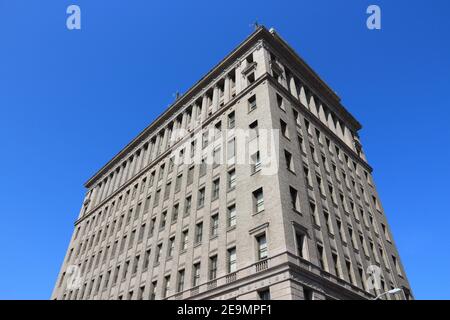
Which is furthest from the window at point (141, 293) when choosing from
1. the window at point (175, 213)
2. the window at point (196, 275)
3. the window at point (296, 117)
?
the window at point (296, 117)

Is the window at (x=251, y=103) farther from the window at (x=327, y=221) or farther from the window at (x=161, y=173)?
the window at (x=161, y=173)

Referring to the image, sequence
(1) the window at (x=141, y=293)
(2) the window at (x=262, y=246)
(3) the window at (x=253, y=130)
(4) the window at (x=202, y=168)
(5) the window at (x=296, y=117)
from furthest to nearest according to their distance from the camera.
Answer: (5) the window at (x=296, y=117), (4) the window at (x=202, y=168), (1) the window at (x=141, y=293), (3) the window at (x=253, y=130), (2) the window at (x=262, y=246)

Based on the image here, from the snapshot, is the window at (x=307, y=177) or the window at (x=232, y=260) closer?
the window at (x=232, y=260)

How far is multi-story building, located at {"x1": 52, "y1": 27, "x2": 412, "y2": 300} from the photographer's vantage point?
23.2 m

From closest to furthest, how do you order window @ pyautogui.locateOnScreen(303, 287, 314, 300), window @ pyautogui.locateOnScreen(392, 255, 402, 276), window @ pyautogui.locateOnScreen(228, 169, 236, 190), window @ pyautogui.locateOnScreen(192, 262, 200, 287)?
window @ pyautogui.locateOnScreen(303, 287, 314, 300) < window @ pyautogui.locateOnScreen(192, 262, 200, 287) < window @ pyautogui.locateOnScreen(228, 169, 236, 190) < window @ pyautogui.locateOnScreen(392, 255, 402, 276)

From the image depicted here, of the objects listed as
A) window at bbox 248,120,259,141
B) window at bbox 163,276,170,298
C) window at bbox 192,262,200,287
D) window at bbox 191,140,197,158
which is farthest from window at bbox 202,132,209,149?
window at bbox 163,276,170,298

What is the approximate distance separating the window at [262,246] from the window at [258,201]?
204 cm

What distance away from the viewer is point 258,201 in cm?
2548

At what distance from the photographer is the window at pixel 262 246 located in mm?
22516

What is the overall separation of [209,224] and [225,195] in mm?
2836

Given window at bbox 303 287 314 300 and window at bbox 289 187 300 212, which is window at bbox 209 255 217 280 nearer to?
window at bbox 303 287 314 300

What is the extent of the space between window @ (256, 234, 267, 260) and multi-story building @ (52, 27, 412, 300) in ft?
0.24

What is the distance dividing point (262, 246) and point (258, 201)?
12.4 ft
